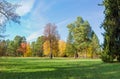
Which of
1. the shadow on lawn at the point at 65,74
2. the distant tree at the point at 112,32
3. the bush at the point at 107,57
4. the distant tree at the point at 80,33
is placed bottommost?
the shadow on lawn at the point at 65,74

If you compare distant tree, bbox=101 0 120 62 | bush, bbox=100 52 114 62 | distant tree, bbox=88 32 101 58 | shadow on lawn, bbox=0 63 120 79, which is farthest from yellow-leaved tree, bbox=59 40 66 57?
shadow on lawn, bbox=0 63 120 79

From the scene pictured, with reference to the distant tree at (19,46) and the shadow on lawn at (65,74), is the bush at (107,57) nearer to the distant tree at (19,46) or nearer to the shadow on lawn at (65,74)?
the shadow on lawn at (65,74)

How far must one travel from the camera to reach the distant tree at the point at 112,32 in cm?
4705

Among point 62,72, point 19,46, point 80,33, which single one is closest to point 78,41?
point 80,33

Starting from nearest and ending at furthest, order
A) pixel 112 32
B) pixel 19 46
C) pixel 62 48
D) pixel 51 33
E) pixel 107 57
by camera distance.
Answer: pixel 107 57 < pixel 112 32 < pixel 51 33 < pixel 62 48 < pixel 19 46

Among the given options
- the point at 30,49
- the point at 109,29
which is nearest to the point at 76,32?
the point at 30,49

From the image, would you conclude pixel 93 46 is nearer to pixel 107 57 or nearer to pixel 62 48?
pixel 62 48

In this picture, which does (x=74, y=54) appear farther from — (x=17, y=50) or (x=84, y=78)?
(x=84, y=78)

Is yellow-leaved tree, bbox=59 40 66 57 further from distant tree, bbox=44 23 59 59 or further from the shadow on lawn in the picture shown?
the shadow on lawn

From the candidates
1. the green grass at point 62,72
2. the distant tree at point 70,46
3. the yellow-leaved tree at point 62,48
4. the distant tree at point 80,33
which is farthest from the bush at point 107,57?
the yellow-leaved tree at point 62,48

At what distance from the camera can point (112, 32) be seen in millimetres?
47344

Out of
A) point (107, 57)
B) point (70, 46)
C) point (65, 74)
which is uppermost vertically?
point (70, 46)

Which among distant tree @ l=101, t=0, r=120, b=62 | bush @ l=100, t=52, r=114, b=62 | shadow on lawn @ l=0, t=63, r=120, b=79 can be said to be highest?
distant tree @ l=101, t=0, r=120, b=62

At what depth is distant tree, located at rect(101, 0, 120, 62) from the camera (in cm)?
4705
